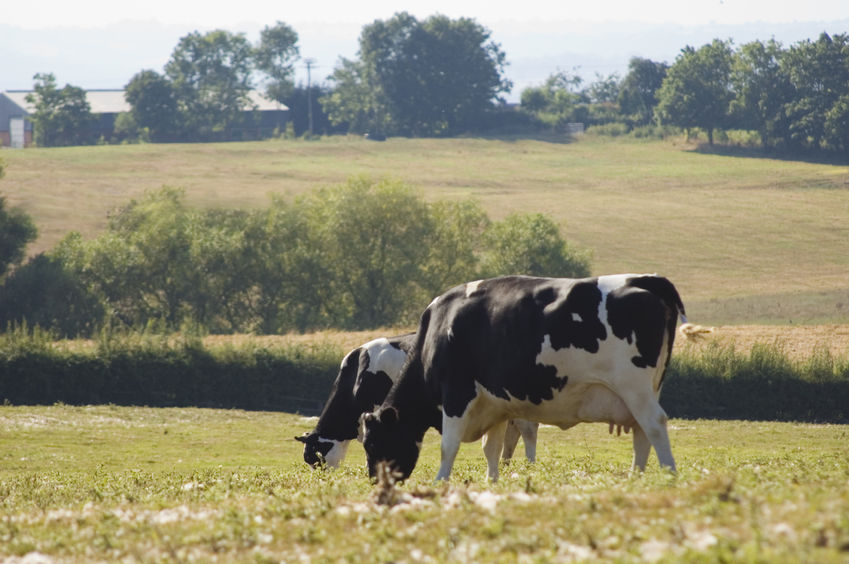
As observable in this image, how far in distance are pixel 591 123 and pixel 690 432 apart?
12457 centimetres

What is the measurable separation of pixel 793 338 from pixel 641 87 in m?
116

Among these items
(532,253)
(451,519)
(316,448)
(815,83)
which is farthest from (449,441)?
(815,83)

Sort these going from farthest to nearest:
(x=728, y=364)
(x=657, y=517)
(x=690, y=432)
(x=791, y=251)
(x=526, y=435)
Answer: (x=791, y=251) < (x=728, y=364) < (x=690, y=432) < (x=526, y=435) < (x=657, y=517)

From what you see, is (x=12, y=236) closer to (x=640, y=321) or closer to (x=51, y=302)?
(x=51, y=302)

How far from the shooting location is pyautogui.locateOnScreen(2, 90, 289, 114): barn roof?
6693 inches

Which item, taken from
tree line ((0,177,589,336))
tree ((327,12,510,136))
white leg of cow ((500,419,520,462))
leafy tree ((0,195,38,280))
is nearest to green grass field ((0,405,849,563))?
white leg of cow ((500,419,520,462))

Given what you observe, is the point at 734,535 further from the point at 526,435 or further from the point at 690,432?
the point at 690,432

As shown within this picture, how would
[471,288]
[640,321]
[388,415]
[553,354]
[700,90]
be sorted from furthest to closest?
[700,90] → [388,415] → [471,288] → [553,354] → [640,321]

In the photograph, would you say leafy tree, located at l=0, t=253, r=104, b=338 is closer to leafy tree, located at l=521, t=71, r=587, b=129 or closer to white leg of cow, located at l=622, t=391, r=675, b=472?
white leg of cow, located at l=622, t=391, r=675, b=472

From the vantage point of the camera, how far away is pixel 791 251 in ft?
294

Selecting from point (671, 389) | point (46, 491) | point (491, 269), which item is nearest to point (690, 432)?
point (671, 389)

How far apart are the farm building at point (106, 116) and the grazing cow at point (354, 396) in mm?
146508

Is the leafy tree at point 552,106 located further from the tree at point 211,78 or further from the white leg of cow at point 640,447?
the white leg of cow at point 640,447

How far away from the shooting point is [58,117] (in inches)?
6265
